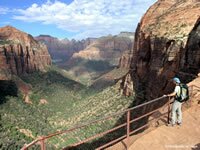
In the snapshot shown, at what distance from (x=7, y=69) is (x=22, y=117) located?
1664 inches

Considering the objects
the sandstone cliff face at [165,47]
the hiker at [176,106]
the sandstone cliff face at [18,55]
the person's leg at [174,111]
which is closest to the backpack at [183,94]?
the hiker at [176,106]

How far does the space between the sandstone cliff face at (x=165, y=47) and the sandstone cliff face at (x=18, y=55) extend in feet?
184

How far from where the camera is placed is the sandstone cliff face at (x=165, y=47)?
33.8 m

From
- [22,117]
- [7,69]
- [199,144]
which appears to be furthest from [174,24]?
[7,69]

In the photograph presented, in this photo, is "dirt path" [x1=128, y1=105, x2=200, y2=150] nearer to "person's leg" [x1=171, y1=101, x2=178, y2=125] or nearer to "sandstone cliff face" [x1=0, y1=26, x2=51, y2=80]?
"person's leg" [x1=171, y1=101, x2=178, y2=125]

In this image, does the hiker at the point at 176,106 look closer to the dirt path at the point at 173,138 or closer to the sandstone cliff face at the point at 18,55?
the dirt path at the point at 173,138

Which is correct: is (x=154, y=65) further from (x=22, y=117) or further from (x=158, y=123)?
(x=22, y=117)

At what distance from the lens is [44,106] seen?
97250 millimetres

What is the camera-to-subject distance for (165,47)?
138ft

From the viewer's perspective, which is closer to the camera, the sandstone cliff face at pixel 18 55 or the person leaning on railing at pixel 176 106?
the person leaning on railing at pixel 176 106

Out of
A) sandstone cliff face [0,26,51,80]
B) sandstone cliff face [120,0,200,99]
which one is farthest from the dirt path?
sandstone cliff face [0,26,51,80]

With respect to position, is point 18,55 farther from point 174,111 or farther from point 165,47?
point 174,111

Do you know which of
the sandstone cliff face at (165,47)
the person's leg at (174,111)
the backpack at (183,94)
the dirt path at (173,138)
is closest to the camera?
the dirt path at (173,138)

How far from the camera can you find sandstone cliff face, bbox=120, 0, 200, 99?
111 ft
